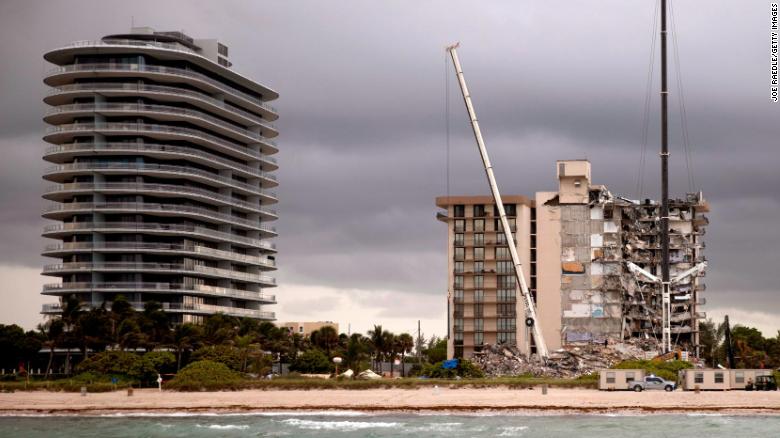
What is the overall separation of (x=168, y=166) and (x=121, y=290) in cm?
1783

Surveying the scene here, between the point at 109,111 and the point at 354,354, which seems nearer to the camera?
the point at 354,354

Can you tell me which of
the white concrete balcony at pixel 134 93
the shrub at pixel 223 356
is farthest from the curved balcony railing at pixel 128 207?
the shrub at pixel 223 356

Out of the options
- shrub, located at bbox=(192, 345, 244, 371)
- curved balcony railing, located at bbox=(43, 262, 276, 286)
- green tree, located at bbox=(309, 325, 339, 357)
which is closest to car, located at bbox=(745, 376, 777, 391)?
shrub, located at bbox=(192, 345, 244, 371)

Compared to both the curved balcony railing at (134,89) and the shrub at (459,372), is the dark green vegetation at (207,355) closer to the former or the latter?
the shrub at (459,372)

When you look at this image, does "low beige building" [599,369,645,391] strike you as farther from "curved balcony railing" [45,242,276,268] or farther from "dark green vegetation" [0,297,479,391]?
"curved balcony railing" [45,242,276,268]

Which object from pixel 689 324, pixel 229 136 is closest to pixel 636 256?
pixel 689 324

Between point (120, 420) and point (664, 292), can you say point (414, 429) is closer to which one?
point (120, 420)

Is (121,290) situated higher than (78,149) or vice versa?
(78,149)

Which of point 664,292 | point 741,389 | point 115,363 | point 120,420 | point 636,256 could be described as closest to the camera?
point 120,420

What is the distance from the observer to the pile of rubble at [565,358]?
112438 mm

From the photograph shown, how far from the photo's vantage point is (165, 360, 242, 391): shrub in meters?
86.7

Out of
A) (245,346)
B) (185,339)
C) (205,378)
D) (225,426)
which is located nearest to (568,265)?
(245,346)

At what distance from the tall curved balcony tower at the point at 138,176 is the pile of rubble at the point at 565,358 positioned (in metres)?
40.5

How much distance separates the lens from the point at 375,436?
200 ft
